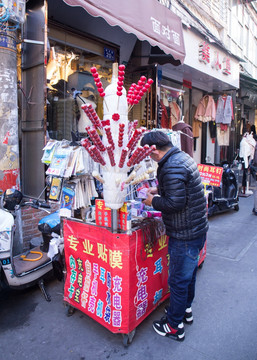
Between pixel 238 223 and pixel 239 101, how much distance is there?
819 cm

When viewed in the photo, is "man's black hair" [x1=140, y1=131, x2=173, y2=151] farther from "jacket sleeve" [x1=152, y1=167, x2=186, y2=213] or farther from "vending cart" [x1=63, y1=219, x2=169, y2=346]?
"vending cart" [x1=63, y1=219, x2=169, y2=346]

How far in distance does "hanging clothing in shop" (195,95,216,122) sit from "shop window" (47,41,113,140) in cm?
494

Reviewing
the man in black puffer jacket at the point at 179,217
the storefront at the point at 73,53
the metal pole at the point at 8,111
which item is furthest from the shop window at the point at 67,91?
the man in black puffer jacket at the point at 179,217

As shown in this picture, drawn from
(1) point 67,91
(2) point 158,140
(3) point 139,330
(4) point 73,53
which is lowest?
(3) point 139,330

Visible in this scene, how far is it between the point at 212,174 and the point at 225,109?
497cm

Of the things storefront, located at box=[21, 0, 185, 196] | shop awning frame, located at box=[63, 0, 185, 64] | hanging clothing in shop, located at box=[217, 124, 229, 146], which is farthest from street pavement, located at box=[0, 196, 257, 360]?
hanging clothing in shop, located at box=[217, 124, 229, 146]

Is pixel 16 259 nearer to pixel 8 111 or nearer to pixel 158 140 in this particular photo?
pixel 8 111

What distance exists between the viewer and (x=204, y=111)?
9742 mm

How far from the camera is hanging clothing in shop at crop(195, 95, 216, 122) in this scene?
960cm

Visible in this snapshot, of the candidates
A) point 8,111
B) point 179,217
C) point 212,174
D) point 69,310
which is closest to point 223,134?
point 212,174

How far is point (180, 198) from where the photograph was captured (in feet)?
8.11

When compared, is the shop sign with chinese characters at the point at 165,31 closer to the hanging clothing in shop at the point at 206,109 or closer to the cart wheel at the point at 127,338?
the hanging clothing in shop at the point at 206,109

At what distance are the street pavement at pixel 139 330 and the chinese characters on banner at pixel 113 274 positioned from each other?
0.19m

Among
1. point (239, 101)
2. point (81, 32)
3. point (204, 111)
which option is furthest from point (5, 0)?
point (239, 101)
